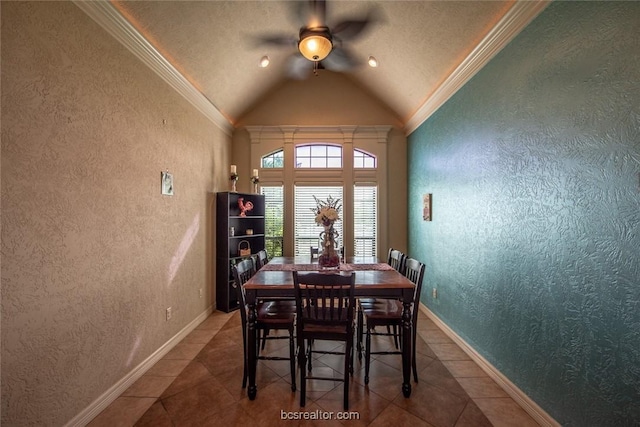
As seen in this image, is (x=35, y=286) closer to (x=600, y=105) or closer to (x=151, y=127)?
(x=151, y=127)

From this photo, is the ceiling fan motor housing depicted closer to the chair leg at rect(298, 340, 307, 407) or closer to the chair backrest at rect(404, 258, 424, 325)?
the chair backrest at rect(404, 258, 424, 325)

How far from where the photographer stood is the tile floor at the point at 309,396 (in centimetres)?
185

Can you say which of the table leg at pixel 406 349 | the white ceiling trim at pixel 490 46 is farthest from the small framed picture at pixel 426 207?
the table leg at pixel 406 349

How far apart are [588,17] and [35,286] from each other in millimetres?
3486

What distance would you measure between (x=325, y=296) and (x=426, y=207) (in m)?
2.57

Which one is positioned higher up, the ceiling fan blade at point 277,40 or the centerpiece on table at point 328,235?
the ceiling fan blade at point 277,40

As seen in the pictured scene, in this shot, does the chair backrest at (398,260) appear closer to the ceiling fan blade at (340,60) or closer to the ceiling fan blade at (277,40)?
the ceiling fan blade at (277,40)

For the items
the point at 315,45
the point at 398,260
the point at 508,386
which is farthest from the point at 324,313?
the point at 315,45

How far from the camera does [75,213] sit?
5.73 ft

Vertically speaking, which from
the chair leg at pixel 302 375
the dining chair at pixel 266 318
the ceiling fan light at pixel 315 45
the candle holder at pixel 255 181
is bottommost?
the chair leg at pixel 302 375

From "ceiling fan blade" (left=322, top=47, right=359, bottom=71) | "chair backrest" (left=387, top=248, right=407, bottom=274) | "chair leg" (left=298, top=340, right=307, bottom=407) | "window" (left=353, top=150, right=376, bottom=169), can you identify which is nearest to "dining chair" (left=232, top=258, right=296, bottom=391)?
"chair leg" (left=298, top=340, right=307, bottom=407)

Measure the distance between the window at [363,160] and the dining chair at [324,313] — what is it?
334cm

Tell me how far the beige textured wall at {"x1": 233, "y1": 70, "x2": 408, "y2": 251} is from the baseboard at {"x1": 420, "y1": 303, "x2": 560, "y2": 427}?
7.09 feet

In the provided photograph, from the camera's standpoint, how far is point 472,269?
2.69 metres
